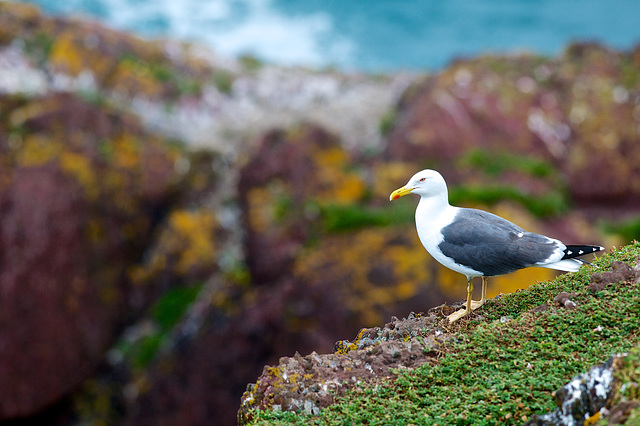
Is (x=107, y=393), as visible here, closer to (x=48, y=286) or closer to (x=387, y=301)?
(x=48, y=286)

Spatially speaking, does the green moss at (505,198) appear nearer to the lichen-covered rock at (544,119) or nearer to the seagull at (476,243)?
the lichen-covered rock at (544,119)

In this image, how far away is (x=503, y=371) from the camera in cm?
428

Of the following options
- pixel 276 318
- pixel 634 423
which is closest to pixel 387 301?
pixel 276 318

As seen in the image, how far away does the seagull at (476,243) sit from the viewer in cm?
491

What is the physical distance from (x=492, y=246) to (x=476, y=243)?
13cm

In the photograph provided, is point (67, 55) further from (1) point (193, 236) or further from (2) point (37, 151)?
(1) point (193, 236)

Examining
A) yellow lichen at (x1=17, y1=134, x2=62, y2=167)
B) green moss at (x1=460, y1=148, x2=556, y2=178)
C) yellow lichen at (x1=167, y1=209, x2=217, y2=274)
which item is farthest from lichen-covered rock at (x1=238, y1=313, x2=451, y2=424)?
yellow lichen at (x1=17, y1=134, x2=62, y2=167)

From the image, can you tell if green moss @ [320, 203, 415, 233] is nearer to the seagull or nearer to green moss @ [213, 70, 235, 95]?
the seagull

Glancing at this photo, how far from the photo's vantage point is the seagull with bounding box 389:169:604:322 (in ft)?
16.1

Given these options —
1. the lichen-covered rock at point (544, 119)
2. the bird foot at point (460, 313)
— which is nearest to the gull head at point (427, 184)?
the bird foot at point (460, 313)

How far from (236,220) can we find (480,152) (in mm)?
5313

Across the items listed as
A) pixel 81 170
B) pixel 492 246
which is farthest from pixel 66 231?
pixel 492 246

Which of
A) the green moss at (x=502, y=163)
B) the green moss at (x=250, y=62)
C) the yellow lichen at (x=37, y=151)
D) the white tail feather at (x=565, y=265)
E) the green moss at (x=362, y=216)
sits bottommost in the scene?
the green moss at (x=362, y=216)

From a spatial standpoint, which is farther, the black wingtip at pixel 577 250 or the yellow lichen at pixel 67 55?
the yellow lichen at pixel 67 55
